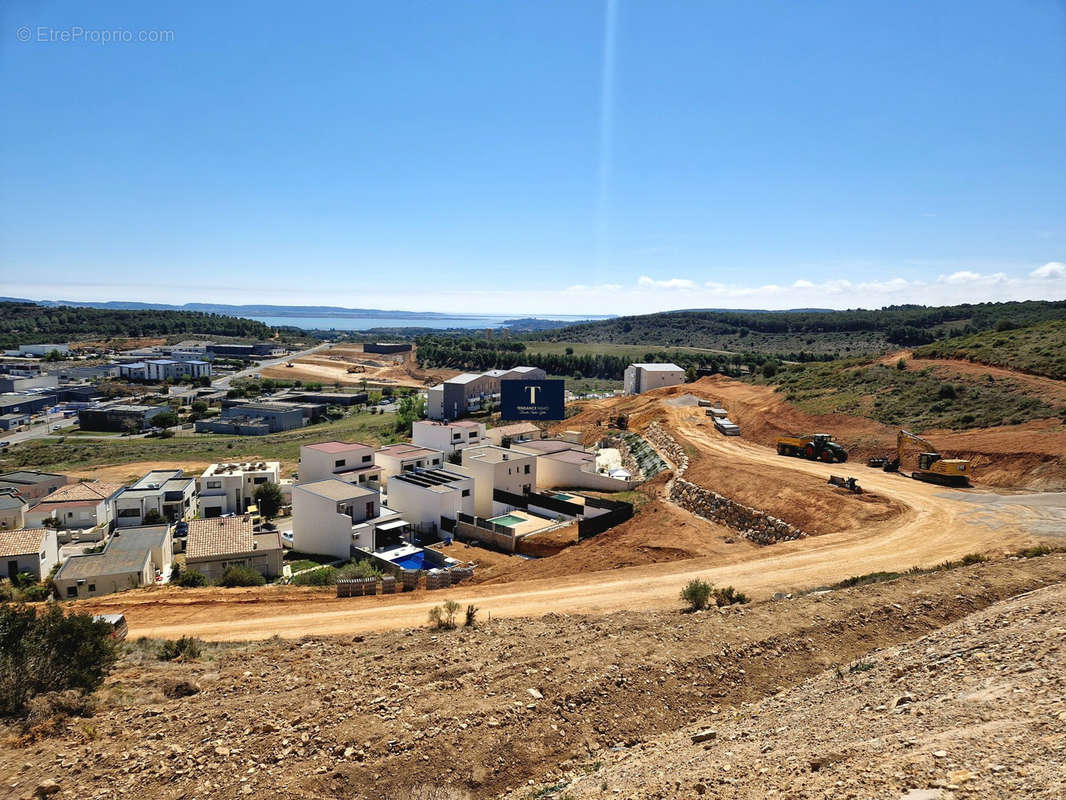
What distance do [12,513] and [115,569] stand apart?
18566mm

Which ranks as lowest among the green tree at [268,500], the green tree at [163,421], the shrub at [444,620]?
the green tree at [163,421]

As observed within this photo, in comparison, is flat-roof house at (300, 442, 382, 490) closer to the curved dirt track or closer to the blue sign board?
the curved dirt track

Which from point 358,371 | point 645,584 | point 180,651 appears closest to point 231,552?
point 180,651

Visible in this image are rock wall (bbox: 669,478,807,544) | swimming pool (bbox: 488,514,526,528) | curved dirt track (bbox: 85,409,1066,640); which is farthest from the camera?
swimming pool (bbox: 488,514,526,528)

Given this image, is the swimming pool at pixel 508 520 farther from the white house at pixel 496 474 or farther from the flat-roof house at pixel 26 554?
the flat-roof house at pixel 26 554

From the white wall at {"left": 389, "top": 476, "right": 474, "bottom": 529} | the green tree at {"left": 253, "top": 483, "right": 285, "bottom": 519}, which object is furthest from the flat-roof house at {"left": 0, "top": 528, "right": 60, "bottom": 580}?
the white wall at {"left": 389, "top": 476, "right": 474, "bottom": 529}

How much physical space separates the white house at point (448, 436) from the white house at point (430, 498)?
11.6m

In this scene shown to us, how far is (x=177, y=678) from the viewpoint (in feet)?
36.8

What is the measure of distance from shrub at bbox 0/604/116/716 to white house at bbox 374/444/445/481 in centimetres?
2930

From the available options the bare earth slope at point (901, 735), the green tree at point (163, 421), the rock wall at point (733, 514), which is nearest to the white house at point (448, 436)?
the rock wall at point (733, 514)

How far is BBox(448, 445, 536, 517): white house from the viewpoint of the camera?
37844mm

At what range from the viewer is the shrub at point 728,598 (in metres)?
16.2

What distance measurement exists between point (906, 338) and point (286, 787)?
14164 centimetres

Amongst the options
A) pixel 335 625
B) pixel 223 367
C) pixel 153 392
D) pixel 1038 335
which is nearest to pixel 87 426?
pixel 153 392
